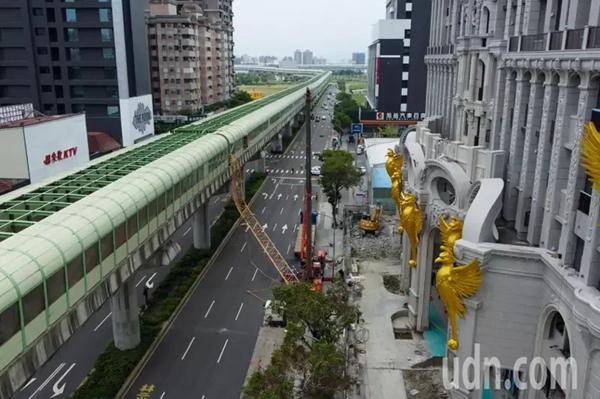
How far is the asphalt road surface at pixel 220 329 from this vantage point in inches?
1225

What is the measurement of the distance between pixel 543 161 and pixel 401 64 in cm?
8753

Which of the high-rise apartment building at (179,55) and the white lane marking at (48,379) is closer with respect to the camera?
the white lane marking at (48,379)

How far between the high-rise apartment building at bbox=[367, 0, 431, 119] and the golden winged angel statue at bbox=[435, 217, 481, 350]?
82.8 m

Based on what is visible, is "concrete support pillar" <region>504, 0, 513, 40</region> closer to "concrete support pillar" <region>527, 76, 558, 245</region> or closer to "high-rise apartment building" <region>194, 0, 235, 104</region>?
"concrete support pillar" <region>527, 76, 558, 245</region>

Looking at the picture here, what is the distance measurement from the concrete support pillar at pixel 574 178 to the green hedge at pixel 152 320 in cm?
2548

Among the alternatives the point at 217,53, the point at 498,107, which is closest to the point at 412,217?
the point at 498,107

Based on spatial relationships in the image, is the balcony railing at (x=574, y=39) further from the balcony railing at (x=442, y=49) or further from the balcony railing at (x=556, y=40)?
the balcony railing at (x=442, y=49)

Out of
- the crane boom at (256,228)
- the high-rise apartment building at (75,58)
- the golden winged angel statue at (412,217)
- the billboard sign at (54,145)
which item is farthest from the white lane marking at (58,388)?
the high-rise apartment building at (75,58)

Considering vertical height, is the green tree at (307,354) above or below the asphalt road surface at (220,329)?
above

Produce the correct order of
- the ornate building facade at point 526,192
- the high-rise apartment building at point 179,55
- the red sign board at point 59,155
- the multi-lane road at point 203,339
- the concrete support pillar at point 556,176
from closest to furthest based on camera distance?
the ornate building facade at point 526,192
the concrete support pillar at point 556,176
the multi-lane road at point 203,339
the red sign board at point 59,155
the high-rise apartment building at point 179,55

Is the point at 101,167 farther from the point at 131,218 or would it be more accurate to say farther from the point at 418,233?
the point at 418,233

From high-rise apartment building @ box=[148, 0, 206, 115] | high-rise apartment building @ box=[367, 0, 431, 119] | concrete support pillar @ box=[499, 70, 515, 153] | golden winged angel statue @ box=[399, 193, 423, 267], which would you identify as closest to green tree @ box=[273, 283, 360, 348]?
golden winged angel statue @ box=[399, 193, 423, 267]

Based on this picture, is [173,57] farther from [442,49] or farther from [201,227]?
[442,49]

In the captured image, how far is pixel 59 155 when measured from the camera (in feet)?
192
